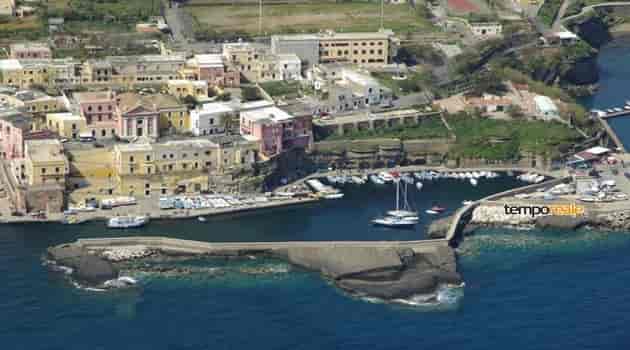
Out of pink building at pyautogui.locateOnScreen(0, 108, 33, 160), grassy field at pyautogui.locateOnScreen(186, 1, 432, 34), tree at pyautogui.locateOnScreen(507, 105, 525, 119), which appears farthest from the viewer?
grassy field at pyautogui.locateOnScreen(186, 1, 432, 34)

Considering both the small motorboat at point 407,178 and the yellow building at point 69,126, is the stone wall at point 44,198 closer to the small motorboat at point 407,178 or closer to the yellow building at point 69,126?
the yellow building at point 69,126

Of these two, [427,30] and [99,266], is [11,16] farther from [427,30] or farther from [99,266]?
[99,266]

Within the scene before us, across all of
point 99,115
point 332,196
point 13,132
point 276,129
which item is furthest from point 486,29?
point 13,132

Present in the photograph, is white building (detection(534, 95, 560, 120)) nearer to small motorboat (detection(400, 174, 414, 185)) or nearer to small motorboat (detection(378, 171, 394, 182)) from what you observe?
small motorboat (detection(400, 174, 414, 185))

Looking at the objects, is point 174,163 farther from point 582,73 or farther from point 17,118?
point 582,73

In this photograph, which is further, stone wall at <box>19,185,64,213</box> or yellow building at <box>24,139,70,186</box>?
yellow building at <box>24,139,70,186</box>

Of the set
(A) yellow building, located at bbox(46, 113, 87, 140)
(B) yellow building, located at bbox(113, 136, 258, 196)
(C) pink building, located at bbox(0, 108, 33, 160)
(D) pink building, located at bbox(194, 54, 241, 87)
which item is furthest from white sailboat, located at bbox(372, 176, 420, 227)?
(C) pink building, located at bbox(0, 108, 33, 160)

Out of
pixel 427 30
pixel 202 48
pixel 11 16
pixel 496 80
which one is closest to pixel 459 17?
pixel 427 30
